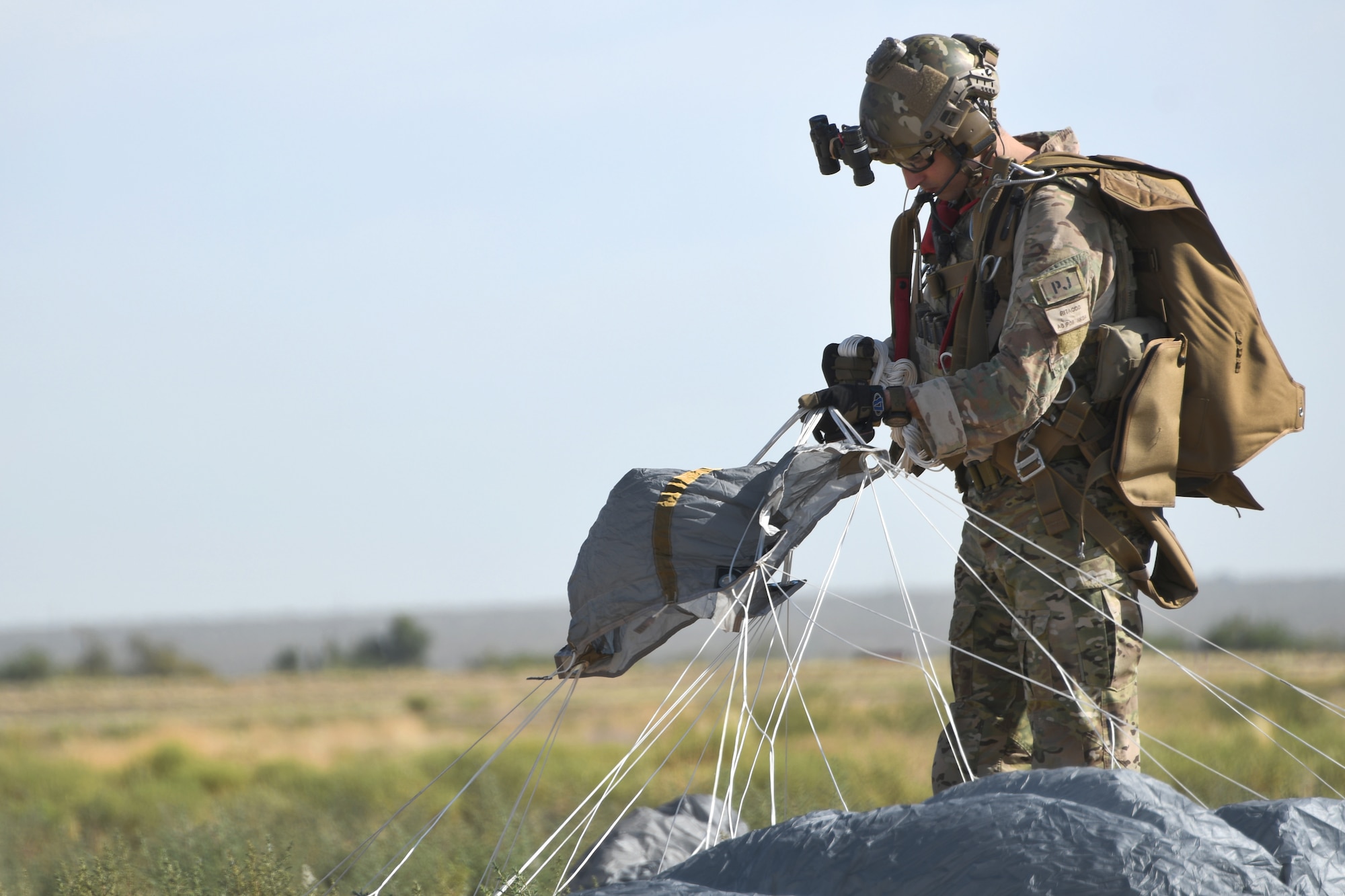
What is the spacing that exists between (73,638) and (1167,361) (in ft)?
456

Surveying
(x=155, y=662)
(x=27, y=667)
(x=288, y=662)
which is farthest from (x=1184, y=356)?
(x=288, y=662)

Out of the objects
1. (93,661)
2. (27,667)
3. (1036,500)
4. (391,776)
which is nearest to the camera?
(1036,500)

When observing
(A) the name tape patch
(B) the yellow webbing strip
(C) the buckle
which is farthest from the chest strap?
(B) the yellow webbing strip

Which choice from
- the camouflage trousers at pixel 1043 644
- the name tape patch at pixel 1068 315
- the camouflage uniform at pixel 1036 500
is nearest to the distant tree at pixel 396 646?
the camouflage trousers at pixel 1043 644

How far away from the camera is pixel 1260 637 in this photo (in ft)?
145

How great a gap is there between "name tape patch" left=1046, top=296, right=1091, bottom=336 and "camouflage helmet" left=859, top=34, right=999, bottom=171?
526mm

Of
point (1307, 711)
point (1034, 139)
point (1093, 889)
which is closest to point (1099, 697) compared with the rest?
point (1093, 889)

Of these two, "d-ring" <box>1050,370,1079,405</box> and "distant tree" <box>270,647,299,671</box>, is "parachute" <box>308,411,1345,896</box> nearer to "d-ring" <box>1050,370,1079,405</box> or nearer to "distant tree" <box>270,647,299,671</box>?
"d-ring" <box>1050,370,1079,405</box>

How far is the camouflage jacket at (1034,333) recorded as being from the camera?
2602mm

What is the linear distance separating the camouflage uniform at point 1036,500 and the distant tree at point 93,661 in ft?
197

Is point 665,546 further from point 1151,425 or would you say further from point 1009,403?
point 1151,425

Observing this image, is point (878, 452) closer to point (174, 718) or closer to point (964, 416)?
point (964, 416)

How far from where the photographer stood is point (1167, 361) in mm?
2684

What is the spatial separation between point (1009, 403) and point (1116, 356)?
282 millimetres
